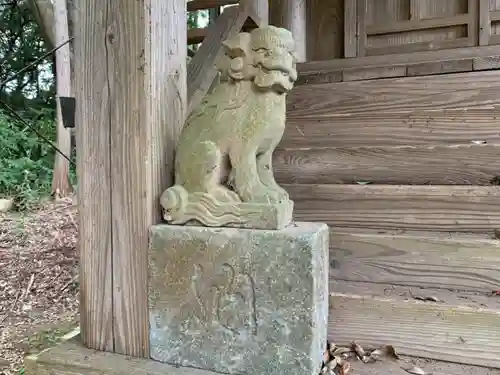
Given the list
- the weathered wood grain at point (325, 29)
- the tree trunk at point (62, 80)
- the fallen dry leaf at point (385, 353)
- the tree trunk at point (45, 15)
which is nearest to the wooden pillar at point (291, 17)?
the weathered wood grain at point (325, 29)

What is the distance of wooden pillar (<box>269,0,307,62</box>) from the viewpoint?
3.01 m

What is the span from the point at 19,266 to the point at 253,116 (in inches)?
127

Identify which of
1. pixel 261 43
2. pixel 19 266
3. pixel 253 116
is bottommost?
pixel 19 266

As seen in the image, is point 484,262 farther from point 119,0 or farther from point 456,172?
point 119,0

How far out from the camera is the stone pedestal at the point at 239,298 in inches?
43.6

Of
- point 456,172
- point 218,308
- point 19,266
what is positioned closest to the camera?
point 218,308

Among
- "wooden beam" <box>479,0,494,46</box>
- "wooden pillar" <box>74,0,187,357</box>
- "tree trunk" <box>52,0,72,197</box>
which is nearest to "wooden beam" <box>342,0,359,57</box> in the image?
"wooden beam" <box>479,0,494,46</box>

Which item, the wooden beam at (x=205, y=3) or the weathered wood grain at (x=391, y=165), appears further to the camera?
the wooden beam at (x=205, y=3)

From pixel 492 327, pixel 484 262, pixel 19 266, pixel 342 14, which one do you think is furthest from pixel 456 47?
pixel 19 266

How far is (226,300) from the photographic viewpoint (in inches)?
46.1

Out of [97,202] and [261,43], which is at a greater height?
[261,43]

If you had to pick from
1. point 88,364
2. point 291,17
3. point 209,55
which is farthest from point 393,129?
point 88,364

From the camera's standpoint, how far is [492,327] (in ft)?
4.09

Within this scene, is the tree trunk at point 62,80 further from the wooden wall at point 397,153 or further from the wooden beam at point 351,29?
the wooden wall at point 397,153
